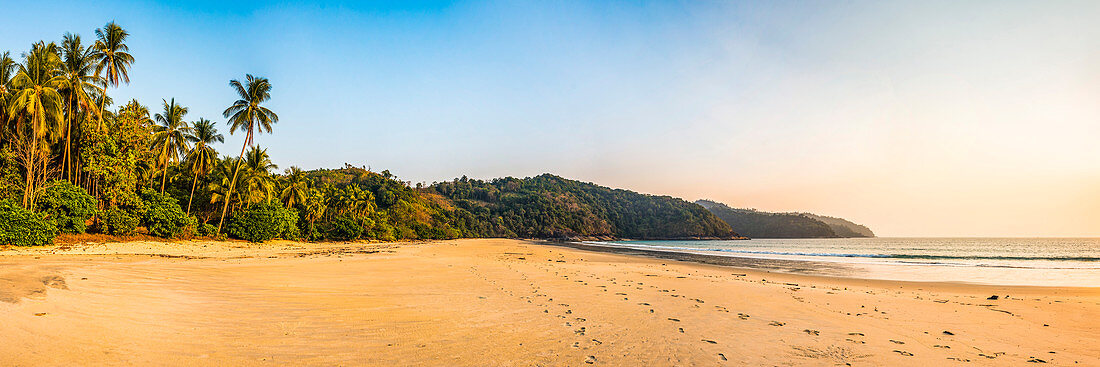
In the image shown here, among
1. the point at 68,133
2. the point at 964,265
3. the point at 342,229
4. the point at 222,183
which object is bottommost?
the point at 964,265

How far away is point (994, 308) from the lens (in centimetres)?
951

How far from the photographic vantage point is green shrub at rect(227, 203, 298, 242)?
124 ft

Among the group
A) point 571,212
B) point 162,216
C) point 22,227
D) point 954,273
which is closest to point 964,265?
point 954,273

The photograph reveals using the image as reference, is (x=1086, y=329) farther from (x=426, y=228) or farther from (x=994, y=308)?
(x=426, y=228)

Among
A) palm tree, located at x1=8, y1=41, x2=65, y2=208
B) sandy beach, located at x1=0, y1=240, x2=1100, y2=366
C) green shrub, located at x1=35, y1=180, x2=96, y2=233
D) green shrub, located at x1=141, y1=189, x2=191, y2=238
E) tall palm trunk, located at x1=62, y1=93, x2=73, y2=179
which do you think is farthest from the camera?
green shrub, located at x1=141, y1=189, x2=191, y2=238

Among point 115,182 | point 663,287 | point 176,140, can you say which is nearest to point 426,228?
point 176,140

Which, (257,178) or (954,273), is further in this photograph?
(257,178)

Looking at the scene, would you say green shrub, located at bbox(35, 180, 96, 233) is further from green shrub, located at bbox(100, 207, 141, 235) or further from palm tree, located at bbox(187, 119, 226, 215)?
palm tree, located at bbox(187, 119, 226, 215)

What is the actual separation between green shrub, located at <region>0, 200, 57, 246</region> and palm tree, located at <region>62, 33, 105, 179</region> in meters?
7.01

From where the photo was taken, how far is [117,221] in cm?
2778

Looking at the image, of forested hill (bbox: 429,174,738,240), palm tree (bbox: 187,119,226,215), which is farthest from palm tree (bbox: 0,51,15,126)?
forested hill (bbox: 429,174,738,240)

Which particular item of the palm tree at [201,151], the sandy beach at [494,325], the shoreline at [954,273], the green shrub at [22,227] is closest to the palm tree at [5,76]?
the green shrub at [22,227]

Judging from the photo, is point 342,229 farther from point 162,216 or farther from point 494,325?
point 494,325

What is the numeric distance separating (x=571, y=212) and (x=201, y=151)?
115388mm
